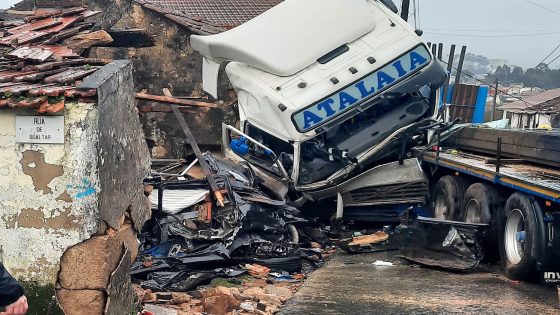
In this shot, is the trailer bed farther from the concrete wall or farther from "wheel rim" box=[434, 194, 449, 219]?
the concrete wall

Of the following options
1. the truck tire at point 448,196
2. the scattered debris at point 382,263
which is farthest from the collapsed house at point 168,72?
the scattered debris at point 382,263

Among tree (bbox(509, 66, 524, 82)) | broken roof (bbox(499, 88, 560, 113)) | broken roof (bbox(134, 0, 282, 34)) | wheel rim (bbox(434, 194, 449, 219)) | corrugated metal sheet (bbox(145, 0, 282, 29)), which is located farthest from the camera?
tree (bbox(509, 66, 524, 82))

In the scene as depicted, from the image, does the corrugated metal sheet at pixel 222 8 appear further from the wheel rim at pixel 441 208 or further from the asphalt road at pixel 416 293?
the asphalt road at pixel 416 293

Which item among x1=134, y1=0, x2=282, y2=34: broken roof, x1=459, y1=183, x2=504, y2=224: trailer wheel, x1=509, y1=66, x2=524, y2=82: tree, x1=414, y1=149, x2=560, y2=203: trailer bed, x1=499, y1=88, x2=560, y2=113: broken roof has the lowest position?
x1=509, y1=66, x2=524, y2=82: tree

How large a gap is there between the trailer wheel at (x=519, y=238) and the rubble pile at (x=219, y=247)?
2.56 m

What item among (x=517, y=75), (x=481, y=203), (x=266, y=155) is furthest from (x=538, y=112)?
(x=517, y=75)

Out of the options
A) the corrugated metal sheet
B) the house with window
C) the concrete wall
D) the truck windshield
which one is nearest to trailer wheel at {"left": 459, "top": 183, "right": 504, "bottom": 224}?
the truck windshield

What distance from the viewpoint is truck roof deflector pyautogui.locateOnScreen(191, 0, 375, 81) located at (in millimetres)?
11867

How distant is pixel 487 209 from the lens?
9625 millimetres

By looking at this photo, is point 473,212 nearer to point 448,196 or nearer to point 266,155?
point 448,196

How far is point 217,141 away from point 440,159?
21.7 feet

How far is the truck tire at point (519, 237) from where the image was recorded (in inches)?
316

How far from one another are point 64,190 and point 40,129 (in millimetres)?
534

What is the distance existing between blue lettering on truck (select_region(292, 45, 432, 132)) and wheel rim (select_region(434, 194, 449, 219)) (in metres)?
2.05
